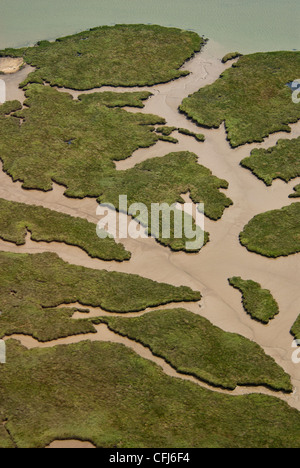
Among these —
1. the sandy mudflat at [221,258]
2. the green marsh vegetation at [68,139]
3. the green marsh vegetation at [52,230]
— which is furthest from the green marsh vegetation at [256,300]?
the green marsh vegetation at [68,139]

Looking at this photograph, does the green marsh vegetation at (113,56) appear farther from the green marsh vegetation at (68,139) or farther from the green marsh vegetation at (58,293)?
the green marsh vegetation at (58,293)

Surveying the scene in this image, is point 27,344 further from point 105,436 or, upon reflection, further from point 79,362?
point 105,436

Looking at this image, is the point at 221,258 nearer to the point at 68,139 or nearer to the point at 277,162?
the point at 277,162

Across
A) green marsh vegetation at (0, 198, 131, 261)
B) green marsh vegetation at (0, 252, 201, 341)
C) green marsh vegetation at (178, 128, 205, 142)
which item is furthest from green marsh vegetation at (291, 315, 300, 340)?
green marsh vegetation at (178, 128, 205, 142)

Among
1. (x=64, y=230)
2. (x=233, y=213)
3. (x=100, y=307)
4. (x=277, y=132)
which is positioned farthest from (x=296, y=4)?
(x=100, y=307)

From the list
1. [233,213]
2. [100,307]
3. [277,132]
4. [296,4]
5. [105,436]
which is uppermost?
[296,4]

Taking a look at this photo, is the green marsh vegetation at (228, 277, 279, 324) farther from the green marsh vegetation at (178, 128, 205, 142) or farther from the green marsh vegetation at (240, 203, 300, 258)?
the green marsh vegetation at (178, 128, 205, 142)
